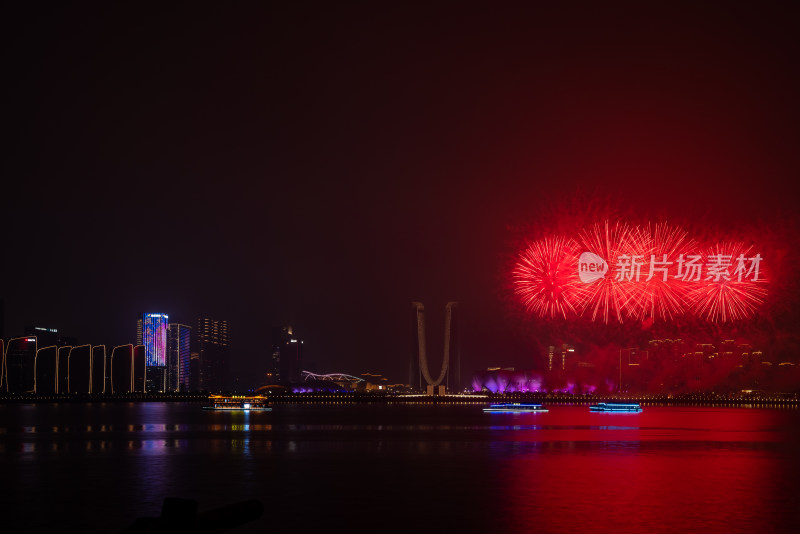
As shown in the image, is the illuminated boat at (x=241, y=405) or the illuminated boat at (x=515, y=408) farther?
the illuminated boat at (x=241, y=405)

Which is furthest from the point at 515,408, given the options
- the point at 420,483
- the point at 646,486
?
the point at 646,486

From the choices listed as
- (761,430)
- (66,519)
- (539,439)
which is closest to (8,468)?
(66,519)

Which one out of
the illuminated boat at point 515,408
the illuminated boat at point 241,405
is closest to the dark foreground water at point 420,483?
the illuminated boat at point 515,408

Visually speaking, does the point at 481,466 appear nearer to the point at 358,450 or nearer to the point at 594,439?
the point at 358,450

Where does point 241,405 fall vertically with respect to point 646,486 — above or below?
below

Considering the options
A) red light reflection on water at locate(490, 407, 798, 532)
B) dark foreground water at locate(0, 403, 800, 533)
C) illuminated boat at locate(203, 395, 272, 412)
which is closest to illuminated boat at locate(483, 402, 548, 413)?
illuminated boat at locate(203, 395, 272, 412)

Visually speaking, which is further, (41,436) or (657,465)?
(41,436)

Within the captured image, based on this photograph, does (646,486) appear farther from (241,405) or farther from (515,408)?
(241,405)

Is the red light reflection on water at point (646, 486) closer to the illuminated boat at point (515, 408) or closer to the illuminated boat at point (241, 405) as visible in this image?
the illuminated boat at point (515, 408)
